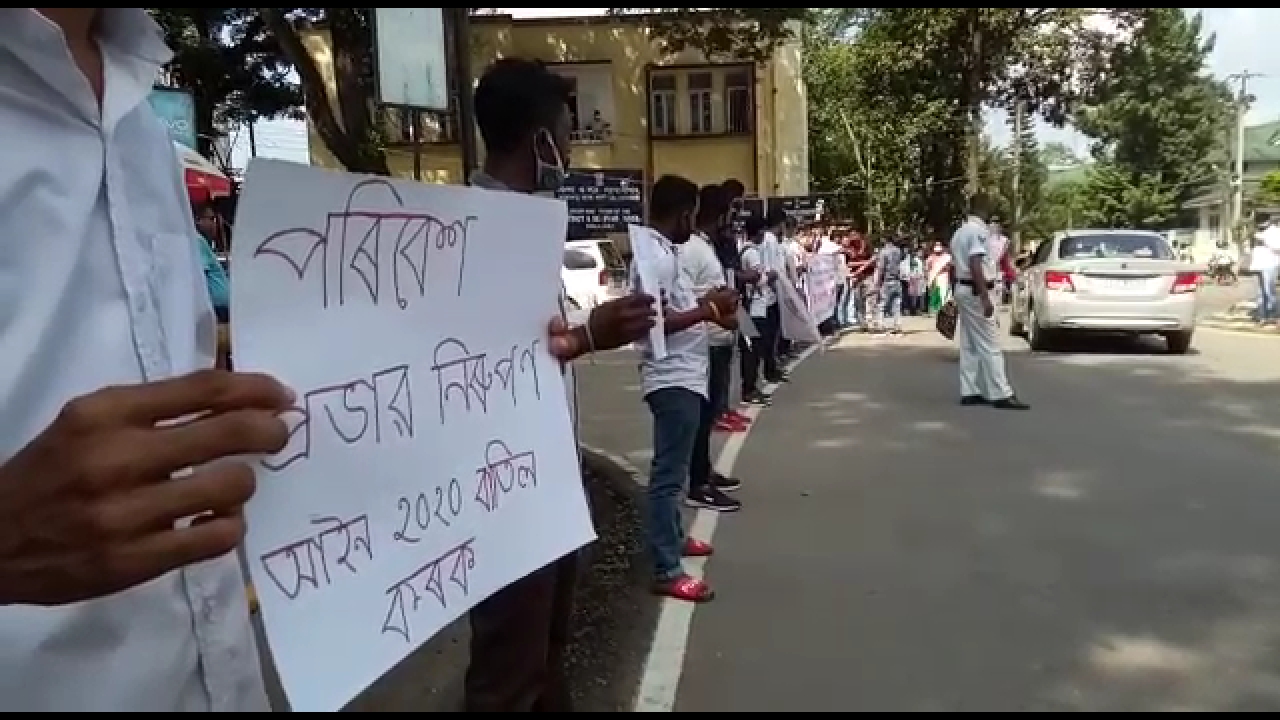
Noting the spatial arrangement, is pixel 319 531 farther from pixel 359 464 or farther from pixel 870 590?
pixel 870 590

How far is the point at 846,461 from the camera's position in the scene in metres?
8.07

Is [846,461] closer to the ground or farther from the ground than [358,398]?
closer to the ground

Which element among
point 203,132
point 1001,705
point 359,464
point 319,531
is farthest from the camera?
point 203,132

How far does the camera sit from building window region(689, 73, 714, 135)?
1276 inches

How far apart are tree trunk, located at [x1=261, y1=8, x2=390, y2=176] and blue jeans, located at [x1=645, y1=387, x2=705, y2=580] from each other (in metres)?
2.63

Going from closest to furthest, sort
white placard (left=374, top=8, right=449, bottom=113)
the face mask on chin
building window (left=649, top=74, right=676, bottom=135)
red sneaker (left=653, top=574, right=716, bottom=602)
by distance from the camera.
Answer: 1. the face mask on chin
2. white placard (left=374, top=8, right=449, bottom=113)
3. red sneaker (left=653, top=574, right=716, bottom=602)
4. building window (left=649, top=74, right=676, bottom=135)

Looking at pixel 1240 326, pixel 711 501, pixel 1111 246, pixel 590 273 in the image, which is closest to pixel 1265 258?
pixel 1240 326

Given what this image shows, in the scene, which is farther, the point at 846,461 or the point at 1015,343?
the point at 1015,343

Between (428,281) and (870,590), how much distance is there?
3.81 metres

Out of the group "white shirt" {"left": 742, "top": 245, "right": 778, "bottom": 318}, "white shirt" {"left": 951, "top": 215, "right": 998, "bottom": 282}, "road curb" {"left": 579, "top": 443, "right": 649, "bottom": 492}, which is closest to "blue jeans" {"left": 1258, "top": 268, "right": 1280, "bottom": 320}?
"white shirt" {"left": 951, "top": 215, "right": 998, "bottom": 282}

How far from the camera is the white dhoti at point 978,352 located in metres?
10.1

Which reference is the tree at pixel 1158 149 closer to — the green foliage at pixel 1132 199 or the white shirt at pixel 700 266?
the green foliage at pixel 1132 199

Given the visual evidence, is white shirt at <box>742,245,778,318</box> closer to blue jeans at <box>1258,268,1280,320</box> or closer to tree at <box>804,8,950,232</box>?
blue jeans at <box>1258,268,1280,320</box>

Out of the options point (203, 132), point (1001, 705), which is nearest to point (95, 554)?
point (1001, 705)
